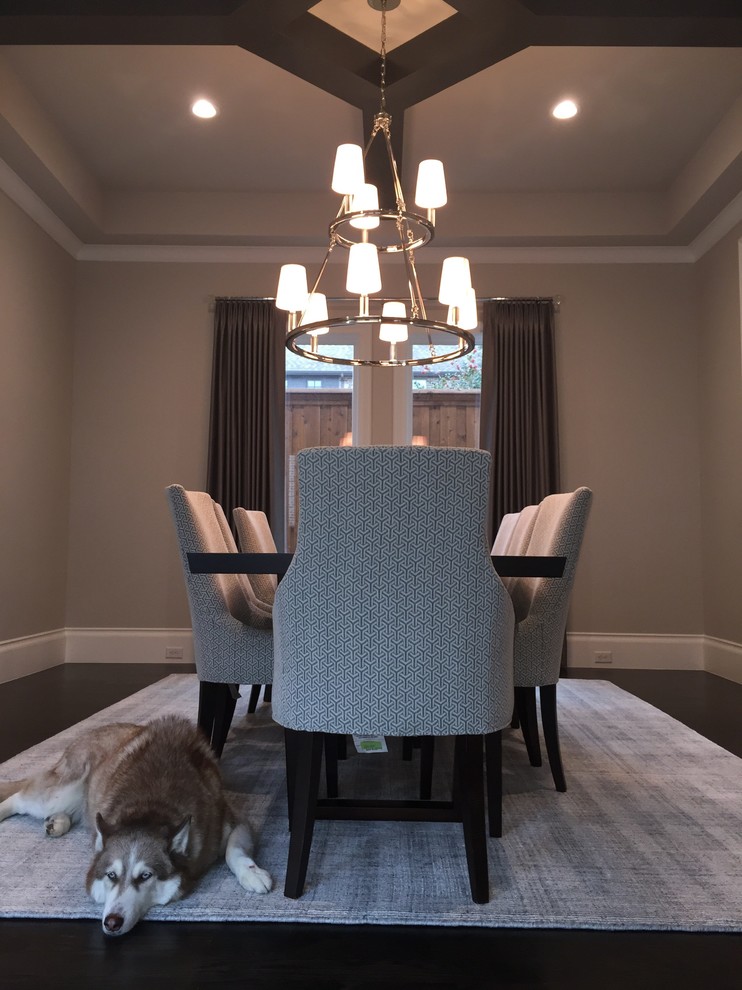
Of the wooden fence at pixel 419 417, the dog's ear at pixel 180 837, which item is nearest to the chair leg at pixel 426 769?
the dog's ear at pixel 180 837

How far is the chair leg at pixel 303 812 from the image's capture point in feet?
5.50

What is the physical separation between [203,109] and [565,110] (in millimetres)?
1997

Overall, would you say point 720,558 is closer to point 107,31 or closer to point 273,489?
point 273,489

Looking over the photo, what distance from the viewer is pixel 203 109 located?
431cm

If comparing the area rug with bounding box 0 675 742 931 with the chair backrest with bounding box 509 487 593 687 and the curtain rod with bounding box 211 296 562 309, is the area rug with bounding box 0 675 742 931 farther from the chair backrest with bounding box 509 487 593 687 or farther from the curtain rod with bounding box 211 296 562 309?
the curtain rod with bounding box 211 296 562 309

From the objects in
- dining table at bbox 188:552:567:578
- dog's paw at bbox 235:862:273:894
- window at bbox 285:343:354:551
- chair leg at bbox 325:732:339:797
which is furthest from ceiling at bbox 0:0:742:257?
dog's paw at bbox 235:862:273:894

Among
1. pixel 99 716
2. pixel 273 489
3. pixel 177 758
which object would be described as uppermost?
pixel 273 489

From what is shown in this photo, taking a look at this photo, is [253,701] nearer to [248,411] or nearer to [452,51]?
[248,411]

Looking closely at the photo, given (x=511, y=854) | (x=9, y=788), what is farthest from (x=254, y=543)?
(x=511, y=854)

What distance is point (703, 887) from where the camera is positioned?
177cm

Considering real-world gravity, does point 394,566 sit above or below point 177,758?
above

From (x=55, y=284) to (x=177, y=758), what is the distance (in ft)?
14.4

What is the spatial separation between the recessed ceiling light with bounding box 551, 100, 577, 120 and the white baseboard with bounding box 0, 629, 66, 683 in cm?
437

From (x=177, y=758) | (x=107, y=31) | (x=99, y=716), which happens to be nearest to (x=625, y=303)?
(x=107, y=31)
